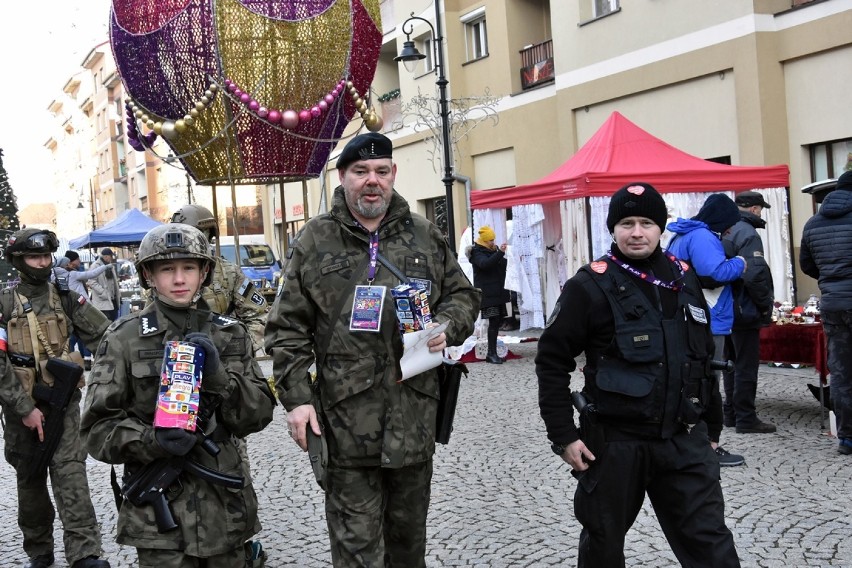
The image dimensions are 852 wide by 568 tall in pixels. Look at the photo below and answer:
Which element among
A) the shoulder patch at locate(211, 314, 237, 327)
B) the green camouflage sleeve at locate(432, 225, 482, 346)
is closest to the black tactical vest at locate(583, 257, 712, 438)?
the green camouflage sleeve at locate(432, 225, 482, 346)

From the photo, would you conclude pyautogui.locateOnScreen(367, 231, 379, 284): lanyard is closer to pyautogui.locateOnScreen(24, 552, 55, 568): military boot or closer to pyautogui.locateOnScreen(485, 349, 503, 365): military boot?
pyautogui.locateOnScreen(24, 552, 55, 568): military boot

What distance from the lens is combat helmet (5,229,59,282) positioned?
5.32 metres

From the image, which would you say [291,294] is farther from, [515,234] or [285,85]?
[515,234]

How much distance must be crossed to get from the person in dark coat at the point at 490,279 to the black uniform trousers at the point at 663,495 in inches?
351

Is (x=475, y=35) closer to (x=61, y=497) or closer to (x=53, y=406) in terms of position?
(x=53, y=406)

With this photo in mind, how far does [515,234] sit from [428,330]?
1009cm

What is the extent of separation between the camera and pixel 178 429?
3.22 meters

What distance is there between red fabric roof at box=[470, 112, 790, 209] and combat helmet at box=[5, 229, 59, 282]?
23.0ft

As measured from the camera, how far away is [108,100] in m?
67.4

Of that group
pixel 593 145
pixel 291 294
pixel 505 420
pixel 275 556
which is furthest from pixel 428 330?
pixel 593 145

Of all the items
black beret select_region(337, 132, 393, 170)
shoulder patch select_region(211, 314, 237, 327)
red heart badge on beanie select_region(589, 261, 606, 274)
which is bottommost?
shoulder patch select_region(211, 314, 237, 327)

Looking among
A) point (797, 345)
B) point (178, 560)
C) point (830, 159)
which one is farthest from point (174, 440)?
point (830, 159)

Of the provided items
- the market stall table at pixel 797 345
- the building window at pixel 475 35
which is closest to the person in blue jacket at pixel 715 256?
the market stall table at pixel 797 345

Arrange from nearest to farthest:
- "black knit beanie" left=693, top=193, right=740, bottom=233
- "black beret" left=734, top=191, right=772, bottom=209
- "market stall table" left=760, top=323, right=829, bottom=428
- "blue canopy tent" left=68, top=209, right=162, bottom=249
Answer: "black knit beanie" left=693, top=193, right=740, bottom=233 < "market stall table" left=760, top=323, right=829, bottom=428 < "black beret" left=734, top=191, right=772, bottom=209 < "blue canopy tent" left=68, top=209, right=162, bottom=249
